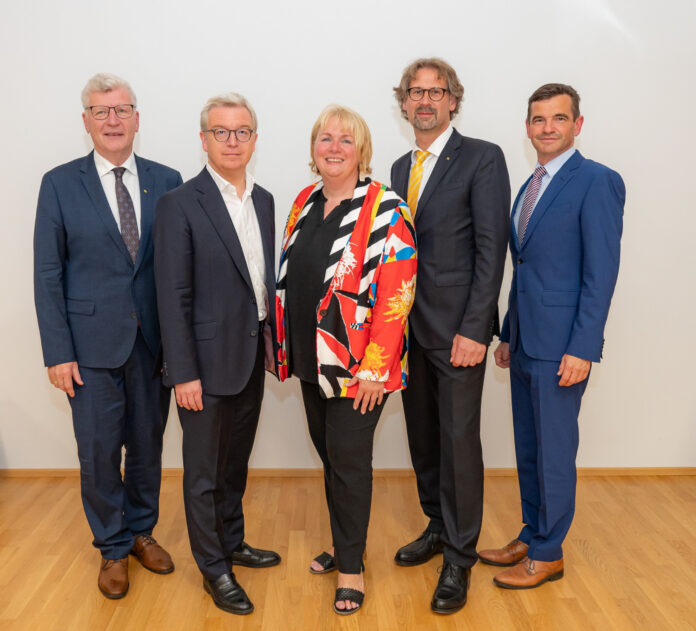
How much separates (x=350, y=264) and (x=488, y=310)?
547 millimetres

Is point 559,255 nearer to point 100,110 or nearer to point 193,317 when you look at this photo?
point 193,317

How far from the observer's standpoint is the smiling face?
8.07ft

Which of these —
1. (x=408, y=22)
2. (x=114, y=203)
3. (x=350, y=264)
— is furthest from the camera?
(x=408, y=22)

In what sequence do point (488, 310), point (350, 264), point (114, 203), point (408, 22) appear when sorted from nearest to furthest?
1. point (350, 264)
2. point (488, 310)
3. point (114, 203)
4. point (408, 22)

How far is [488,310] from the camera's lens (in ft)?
8.50

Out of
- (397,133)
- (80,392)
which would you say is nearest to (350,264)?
(80,392)

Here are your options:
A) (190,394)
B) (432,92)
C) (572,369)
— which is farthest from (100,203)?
(572,369)

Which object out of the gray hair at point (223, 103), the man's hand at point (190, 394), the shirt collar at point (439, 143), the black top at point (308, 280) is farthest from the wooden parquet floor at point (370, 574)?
the gray hair at point (223, 103)

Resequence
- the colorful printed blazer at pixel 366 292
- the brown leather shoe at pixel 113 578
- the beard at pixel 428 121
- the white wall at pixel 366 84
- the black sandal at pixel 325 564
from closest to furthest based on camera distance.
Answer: the colorful printed blazer at pixel 366 292 < the beard at pixel 428 121 < the brown leather shoe at pixel 113 578 < the black sandal at pixel 325 564 < the white wall at pixel 366 84

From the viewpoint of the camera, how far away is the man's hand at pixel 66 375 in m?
2.72

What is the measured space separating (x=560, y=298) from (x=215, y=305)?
1275mm

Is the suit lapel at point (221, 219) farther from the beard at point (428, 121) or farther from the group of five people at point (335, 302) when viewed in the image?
the beard at point (428, 121)

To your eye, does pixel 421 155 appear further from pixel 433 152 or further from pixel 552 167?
pixel 552 167

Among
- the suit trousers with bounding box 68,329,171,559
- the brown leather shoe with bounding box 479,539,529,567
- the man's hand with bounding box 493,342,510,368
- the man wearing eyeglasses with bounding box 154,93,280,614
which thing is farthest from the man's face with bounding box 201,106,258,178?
the brown leather shoe with bounding box 479,539,529,567
